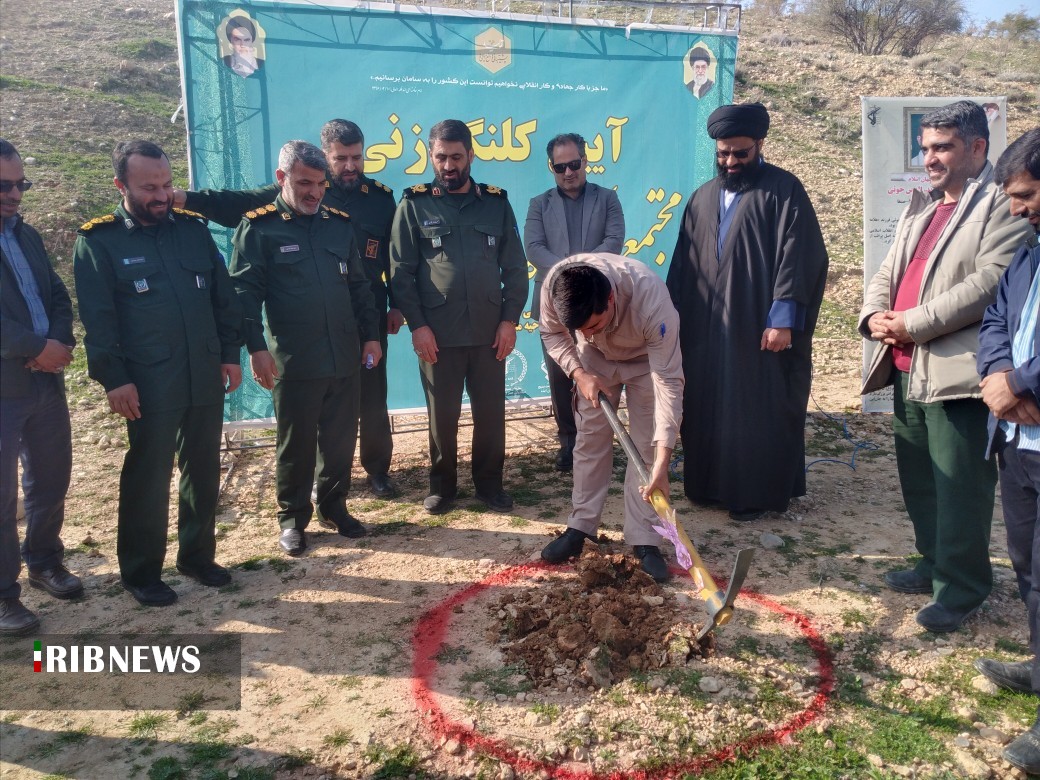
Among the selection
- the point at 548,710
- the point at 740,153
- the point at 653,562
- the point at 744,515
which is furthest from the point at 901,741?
the point at 740,153

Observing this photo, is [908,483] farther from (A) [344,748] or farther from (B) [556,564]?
(A) [344,748]

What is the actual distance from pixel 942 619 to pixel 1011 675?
1.23ft

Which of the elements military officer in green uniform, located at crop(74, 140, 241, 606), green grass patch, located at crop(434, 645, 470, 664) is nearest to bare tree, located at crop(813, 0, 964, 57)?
military officer in green uniform, located at crop(74, 140, 241, 606)

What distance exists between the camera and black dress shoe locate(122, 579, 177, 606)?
3463mm

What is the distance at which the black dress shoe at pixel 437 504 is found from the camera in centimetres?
445

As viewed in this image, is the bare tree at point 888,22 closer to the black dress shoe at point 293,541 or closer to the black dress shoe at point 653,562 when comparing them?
the black dress shoe at point 653,562

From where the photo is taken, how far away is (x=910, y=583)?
11.4 ft

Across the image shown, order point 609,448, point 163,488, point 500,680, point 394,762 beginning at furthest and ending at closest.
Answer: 1. point 609,448
2. point 163,488
3. point 500,680
4. point 394,762

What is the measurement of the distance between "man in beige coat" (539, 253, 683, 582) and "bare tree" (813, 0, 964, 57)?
1879 cm

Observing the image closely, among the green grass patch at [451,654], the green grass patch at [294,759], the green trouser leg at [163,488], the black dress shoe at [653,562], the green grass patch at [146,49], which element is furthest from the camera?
the green grass patch at [146,49]

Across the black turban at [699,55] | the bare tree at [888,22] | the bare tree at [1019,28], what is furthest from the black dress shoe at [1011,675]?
the bare tree at [1019,28]

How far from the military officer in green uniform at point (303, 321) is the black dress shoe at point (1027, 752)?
3061 mm

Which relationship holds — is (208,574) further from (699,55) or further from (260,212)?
(699,55)

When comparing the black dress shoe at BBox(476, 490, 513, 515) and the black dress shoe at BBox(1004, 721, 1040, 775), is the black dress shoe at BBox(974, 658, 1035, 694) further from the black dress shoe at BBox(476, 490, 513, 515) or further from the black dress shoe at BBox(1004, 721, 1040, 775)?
the black dress shoe at BBox(476, 490, 513, 515)
